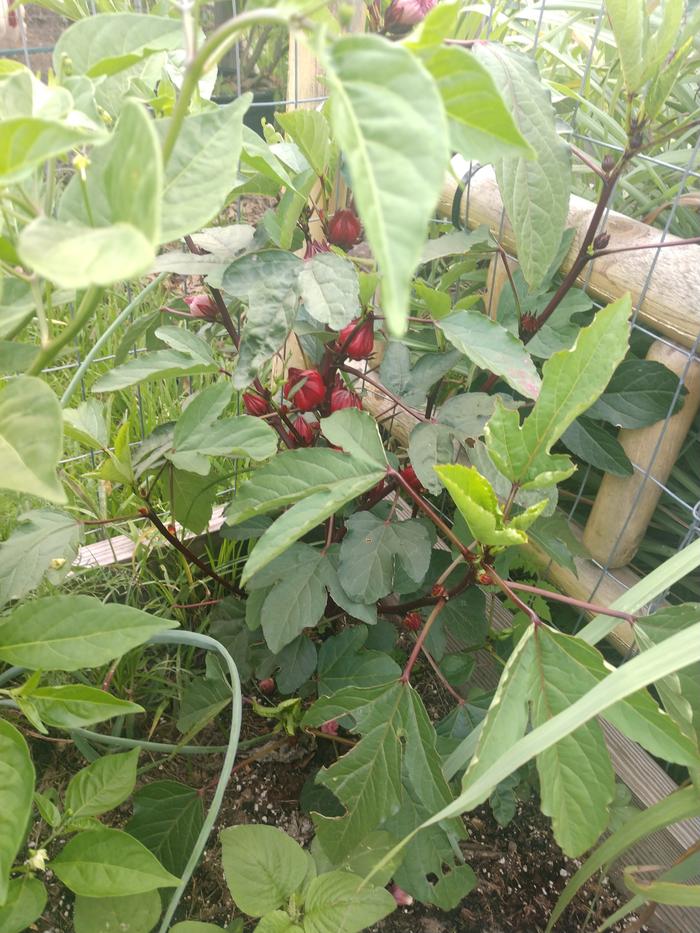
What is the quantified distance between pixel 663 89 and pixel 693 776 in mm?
603

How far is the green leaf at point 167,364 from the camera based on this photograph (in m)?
0.74

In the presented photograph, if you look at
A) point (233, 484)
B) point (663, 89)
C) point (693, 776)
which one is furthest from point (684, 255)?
point (233, 484)

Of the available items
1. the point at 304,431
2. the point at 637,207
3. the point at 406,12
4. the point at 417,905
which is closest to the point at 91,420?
the point at 304,431

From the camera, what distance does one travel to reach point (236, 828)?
0.73 meters

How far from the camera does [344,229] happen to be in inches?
30.1

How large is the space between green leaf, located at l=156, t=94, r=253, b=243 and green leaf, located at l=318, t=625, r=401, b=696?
1.76 feet

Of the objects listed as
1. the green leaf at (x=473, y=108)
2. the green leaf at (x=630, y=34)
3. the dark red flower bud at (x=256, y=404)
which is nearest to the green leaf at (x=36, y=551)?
the dark red flower bud at (x=256, y=404)

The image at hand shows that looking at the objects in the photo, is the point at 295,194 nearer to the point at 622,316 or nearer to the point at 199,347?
the point at 199,347

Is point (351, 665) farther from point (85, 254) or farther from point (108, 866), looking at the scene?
point (85, 254)

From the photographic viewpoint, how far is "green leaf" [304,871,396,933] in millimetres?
667

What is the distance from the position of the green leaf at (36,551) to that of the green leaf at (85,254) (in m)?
0.48

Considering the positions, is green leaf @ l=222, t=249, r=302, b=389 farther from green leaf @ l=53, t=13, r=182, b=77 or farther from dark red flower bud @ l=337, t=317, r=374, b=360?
green leaf @ l=53, t=13, r=182, b=77

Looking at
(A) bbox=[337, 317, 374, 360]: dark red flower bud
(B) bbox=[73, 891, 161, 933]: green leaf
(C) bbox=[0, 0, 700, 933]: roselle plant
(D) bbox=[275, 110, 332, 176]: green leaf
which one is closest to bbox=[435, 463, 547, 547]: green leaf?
(C) bbox=[0, 0, 700, 933]: roselle plant

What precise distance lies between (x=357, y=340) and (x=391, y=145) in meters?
0.50
